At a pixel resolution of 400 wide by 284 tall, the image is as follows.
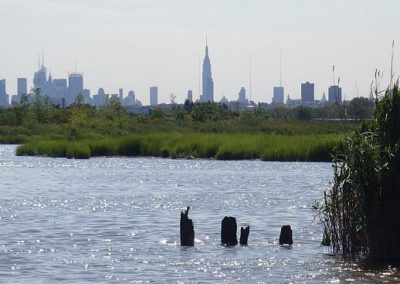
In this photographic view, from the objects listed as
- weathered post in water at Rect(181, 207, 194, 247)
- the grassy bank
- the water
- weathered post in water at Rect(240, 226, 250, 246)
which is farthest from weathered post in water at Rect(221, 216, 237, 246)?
the grassy bank

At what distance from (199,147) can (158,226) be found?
3632cm

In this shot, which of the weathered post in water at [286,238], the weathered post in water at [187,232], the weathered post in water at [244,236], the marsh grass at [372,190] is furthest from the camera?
the weathered post in water at [286,238]

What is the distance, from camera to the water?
69.2 feet

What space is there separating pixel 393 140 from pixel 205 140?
45.4m

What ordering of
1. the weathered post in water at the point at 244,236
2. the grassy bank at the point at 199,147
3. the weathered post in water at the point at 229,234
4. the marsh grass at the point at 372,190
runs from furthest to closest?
the grassy bank at the point at 199,147 → the weathered post in water at the point at 244,236 → the weathered post in water at the point at 229,234 → the marsh grass at the point at 372,190

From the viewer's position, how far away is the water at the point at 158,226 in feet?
69.2

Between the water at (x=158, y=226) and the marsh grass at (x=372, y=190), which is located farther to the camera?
the water at (x=158, y=226)

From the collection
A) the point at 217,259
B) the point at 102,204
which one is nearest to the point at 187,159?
the point at 102,204

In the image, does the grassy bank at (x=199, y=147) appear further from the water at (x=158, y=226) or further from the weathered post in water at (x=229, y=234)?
the weathered post in water at (x=229, y=234)

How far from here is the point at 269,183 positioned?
148ft

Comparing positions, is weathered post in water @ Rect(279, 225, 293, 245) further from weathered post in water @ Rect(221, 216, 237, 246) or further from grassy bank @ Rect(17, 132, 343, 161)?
grassy bank @ Rect(17, 132, 343, 161)

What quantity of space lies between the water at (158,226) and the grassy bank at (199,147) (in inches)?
216

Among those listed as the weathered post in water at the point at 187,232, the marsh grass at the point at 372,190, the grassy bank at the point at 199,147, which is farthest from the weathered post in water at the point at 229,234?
the grassy bank at the point at 199,147

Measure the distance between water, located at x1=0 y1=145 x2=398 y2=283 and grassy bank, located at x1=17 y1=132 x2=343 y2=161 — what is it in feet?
18.0
